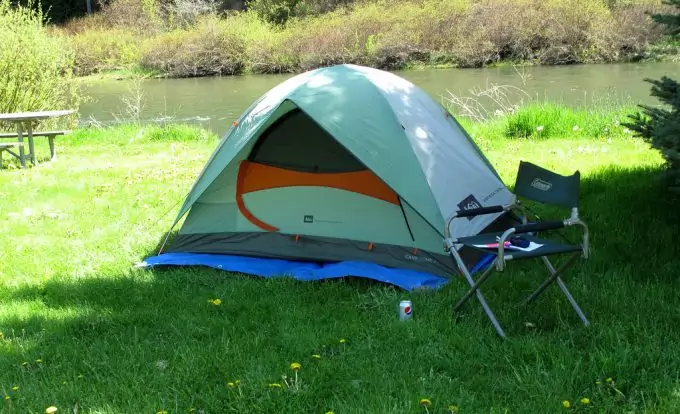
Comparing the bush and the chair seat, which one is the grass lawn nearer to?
the chair seat

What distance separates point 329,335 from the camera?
310cm

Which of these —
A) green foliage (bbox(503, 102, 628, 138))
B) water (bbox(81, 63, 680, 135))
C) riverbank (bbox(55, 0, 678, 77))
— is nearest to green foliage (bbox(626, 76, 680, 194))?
green foliage (bbox(503, 102, 628, 138))

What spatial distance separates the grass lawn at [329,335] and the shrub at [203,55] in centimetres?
2235

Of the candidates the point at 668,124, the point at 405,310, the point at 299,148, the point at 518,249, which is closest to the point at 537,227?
the point at 518,249

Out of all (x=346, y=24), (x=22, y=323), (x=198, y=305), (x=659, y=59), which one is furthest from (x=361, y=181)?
→ (x=346, y=24)

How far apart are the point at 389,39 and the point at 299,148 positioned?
2061 centimetres

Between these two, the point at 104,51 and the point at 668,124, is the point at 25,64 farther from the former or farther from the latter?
the point at 104,51

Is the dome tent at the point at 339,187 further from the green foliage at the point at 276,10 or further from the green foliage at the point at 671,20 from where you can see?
the green foliage at the point at 276,10

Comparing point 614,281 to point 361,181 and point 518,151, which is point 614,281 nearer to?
point 361,181

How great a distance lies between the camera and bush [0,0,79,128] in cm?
1002

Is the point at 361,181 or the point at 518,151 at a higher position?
the point at 361,181

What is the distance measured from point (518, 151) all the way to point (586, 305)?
4081mm

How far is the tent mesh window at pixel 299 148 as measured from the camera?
4.42 m

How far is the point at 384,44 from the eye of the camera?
2403 centimetres
